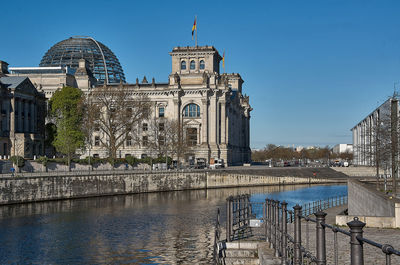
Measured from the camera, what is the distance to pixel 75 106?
99.4m

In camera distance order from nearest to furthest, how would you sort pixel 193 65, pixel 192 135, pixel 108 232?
1. pixel 108 232
2. pixel 192 135
3. pixel 193 65

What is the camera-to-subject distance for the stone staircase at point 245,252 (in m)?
22.2

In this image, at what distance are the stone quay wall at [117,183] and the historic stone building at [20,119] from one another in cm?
2649

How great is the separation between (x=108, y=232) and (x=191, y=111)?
3012 inches

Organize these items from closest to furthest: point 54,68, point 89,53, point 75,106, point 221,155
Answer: point 75,106 → point 221,155 → point 54,68 → point 89,53

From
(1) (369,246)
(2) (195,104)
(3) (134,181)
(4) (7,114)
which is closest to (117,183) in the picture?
(3) (134,181)

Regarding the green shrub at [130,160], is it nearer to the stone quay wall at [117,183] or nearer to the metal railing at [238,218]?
the stone quay wall at [117,183]

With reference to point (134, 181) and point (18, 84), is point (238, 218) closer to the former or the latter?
point (134, 181)

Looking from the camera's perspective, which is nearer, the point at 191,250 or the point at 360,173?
the point at 191,250

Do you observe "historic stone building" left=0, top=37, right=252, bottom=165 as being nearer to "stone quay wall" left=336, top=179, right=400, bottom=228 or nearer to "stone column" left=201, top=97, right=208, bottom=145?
"stone column" left=201, top=97, right=208, bottom=145

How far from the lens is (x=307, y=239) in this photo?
14609mm

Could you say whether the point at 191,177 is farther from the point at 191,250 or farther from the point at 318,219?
the point at 318,219

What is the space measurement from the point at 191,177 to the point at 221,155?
1071 inches

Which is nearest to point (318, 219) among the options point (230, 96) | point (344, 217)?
point (344, 217)
